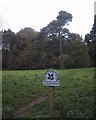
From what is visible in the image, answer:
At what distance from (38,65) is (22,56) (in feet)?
11.3

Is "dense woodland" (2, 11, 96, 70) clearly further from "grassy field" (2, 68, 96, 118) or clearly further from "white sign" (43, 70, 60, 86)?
"white sign" (43, 70, 60, 86)

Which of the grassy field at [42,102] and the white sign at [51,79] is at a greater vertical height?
the white sign at [51,79]

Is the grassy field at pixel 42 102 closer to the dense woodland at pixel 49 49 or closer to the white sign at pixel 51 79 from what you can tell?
the white sign at pixel 51 79

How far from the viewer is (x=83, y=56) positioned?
59750 millimetres

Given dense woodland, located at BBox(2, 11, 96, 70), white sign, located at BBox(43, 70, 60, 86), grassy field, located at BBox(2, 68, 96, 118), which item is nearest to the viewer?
white sign, located at BBox(43, 70, 60, 86)

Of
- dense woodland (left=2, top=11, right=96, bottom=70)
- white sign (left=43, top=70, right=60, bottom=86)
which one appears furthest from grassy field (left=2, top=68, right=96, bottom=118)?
dense woodland (left=2, top=11, right=96, bottom=70)

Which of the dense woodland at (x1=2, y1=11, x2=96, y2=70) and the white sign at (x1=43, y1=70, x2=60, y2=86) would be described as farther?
the dense woodland at (x1=2, y1=11, x2=96, y2=70)

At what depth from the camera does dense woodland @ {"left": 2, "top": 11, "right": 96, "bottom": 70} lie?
59062mm

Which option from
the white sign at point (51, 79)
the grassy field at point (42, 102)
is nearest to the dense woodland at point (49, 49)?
the grassy field at point (42, 102)

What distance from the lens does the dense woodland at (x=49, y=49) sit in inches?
2325

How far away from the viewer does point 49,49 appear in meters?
62.9

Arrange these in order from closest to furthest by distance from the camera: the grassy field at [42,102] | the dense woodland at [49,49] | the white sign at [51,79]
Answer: the white sign at [51,79] → the grassy field at [42,102] → the dense woodland at [49,49]

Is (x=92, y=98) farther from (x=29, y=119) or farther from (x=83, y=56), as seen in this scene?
(x=83, y=56)

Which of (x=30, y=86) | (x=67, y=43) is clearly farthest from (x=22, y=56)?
(x=30, y=86)
